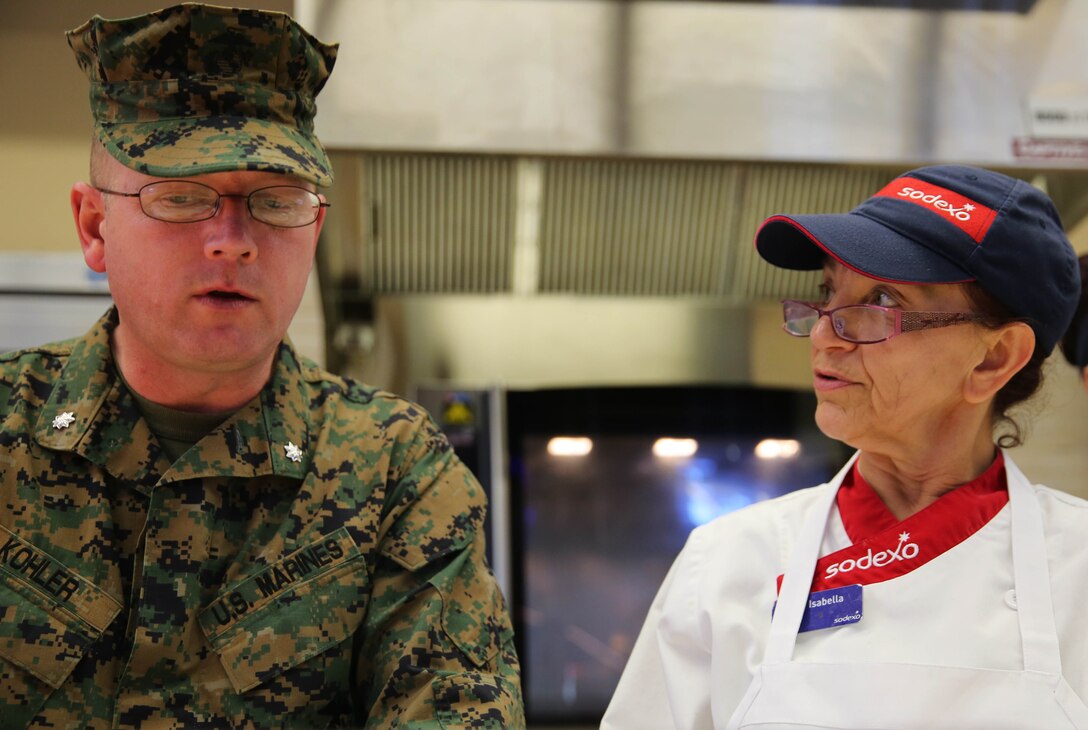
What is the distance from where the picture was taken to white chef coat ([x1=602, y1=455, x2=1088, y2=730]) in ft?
3.94

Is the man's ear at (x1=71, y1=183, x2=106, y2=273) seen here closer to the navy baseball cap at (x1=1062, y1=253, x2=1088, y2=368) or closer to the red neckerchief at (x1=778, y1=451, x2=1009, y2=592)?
the red neckerchief at (x1=778, y1=451, x2=1009, y2=592)

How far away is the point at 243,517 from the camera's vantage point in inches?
49.8

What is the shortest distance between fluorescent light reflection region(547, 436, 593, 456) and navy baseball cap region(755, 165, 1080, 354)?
1146 mm

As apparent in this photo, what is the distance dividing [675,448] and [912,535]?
1.14 meters

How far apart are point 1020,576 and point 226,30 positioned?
1.03 meters

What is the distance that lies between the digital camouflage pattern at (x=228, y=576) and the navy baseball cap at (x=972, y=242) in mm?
538

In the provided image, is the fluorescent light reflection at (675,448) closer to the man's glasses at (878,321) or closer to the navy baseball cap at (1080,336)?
the navy baseball cap at (1080,336)

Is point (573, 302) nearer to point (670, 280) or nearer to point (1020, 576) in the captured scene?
point (670, 280)

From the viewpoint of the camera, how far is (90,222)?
1.27 metres

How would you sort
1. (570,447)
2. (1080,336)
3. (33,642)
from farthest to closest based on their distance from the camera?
(570,447)
(1080,336)
(33,642)

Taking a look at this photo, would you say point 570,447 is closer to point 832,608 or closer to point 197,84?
point 832,608

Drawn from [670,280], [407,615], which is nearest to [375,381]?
[670,280]

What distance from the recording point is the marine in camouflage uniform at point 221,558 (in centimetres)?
116

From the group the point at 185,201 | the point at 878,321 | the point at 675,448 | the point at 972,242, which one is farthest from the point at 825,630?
the point at 675,448
